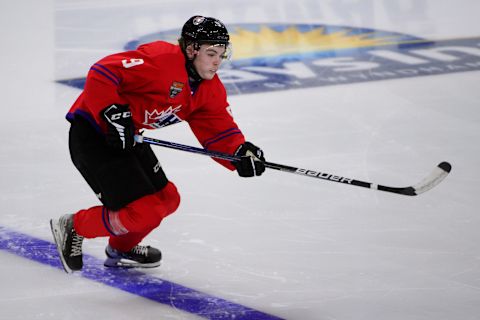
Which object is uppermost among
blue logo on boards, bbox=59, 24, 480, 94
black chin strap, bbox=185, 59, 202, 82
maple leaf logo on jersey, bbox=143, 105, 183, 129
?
blue logo on boards, bbox=59, 24, 480, 94

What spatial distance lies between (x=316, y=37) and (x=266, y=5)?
2.74 ft

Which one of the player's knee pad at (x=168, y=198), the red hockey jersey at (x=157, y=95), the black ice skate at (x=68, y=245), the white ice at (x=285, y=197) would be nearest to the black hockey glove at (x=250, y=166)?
the red hockey jersey at (x=157, y=95)

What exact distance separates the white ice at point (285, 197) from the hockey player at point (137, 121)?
10.8 inches

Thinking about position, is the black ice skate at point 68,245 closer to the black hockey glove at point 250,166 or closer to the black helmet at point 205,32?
the black hockey glove at point 250,166

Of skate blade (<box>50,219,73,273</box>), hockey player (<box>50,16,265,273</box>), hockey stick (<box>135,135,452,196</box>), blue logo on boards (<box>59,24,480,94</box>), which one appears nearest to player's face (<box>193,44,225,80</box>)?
hockey player (<box>50,16,265,273</box>)

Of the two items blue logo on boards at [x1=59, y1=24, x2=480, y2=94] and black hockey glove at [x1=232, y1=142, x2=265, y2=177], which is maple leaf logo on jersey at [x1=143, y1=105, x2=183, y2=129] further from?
blue logo on boards at [x1=59, y1=24, x2=480, y2=94]

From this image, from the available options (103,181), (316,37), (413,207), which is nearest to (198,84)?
(103,181)

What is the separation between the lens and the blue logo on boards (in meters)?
6.02

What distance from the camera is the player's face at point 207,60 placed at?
317cm

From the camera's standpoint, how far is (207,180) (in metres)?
4.37

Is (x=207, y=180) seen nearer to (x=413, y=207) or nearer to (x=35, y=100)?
(x=413, y=207)

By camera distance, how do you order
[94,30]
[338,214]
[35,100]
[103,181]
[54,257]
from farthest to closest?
1. [94,30]
2. [35,100]
3. [338,214]
4. [54,257]
5. [103,181]

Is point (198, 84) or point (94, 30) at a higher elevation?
point (94, 30)

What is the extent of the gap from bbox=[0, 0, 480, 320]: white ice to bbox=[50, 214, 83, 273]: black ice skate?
0.27ft
